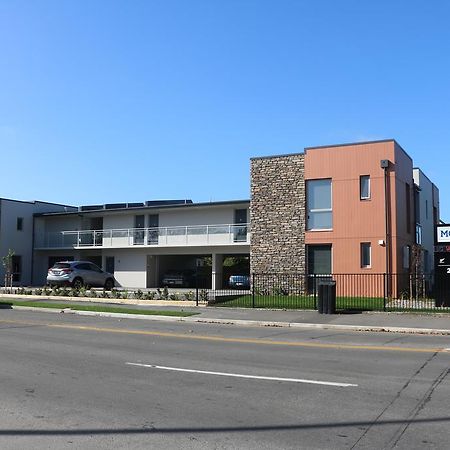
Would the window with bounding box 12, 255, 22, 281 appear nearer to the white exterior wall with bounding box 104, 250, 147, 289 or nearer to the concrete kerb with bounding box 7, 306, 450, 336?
the white exterior wall with bounding box 104, 250, 147, 289

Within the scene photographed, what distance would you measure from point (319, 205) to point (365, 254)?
3419 millimetres

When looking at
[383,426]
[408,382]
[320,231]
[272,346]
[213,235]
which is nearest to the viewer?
[383,426]

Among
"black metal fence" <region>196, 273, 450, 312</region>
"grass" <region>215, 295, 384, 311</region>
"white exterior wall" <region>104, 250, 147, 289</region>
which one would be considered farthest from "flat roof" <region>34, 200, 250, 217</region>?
"grass" <region>215, 295, 384, 311</region>

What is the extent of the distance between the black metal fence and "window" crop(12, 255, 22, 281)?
85.1ft

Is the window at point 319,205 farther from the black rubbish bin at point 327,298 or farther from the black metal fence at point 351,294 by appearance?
the black rubbish bin at point 327,298

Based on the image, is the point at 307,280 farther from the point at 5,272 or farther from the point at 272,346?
the point at 5,272

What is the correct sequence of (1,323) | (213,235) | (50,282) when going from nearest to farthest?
(1,323), (50,282), (213,235)

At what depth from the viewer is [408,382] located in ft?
28.0

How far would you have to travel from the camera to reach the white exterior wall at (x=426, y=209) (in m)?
36.4

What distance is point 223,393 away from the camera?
7801mm

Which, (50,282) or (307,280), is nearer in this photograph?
(307,280)

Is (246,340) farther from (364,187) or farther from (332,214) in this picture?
(364,187)

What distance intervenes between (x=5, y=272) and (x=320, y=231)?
29.3 metres

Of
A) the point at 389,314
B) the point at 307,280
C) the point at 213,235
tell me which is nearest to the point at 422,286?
the point at 307,280
